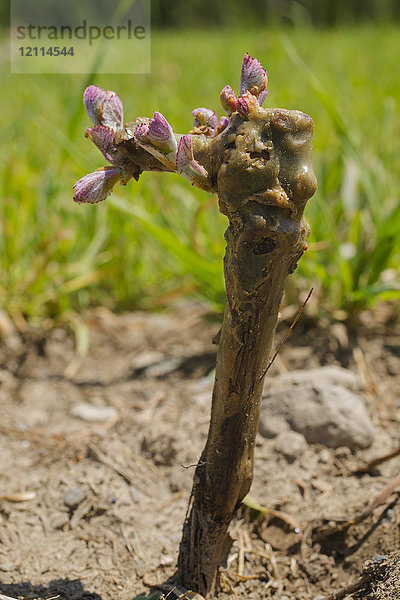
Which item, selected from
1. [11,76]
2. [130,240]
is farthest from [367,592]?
[11,76]

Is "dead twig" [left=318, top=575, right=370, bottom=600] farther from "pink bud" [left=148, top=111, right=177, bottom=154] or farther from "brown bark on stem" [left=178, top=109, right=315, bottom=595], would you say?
"pink bud" [left=148, top=111, right=177, bottom=154]

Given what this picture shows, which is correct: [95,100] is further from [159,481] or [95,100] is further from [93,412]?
[93,412]

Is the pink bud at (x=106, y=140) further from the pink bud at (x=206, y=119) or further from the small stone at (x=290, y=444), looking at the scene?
the small stone at (x=290, y=444)

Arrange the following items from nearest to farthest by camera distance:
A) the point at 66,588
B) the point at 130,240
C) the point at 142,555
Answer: the point at 66,588, the point at 142,555, the point at 130,240

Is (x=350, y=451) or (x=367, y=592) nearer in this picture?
(x=367, y=592)

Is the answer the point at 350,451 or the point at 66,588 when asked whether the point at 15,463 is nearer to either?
the point at 66,588

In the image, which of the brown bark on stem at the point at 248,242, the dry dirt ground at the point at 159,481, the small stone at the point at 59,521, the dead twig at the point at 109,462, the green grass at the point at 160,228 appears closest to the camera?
the brown bark on stem at the point at 248,242

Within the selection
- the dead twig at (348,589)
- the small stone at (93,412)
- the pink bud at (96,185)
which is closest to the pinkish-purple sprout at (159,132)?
the pink bud at (96,185)
